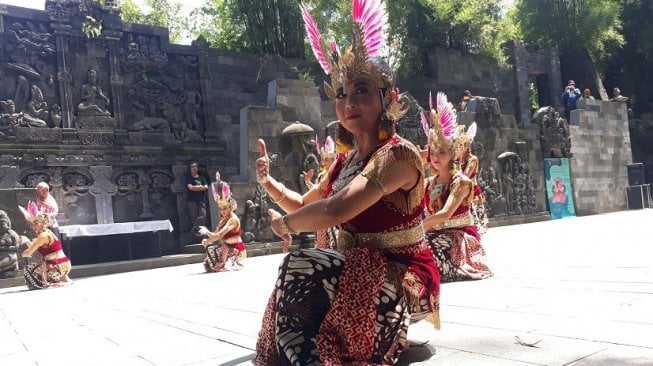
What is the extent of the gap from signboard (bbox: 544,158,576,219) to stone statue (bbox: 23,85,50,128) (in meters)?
16.9

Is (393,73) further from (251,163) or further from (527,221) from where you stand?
(527,221)

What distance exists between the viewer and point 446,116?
5.23 m

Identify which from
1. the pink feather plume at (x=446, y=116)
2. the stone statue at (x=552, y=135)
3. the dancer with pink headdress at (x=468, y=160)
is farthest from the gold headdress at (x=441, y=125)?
the stone statue at (x=552, y=135)

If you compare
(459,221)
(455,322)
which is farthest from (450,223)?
(455,322)

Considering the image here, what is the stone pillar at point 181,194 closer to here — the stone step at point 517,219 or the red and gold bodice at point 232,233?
the red and gold bodice at point 232,233

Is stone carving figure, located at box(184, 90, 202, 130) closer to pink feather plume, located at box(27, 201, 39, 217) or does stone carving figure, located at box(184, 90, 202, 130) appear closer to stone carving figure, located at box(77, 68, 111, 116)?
A: stone carving figure, located at box(77, 68, 111, 116)

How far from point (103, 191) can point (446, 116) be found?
1294 cm

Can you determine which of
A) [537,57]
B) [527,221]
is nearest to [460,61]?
[537,57]

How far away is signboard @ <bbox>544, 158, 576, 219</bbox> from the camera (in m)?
18.9

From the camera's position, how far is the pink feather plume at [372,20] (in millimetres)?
2760

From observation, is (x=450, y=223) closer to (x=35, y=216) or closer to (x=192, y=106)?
(x=35, y=216)

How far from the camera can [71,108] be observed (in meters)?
15.4

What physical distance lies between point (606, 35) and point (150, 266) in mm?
26922

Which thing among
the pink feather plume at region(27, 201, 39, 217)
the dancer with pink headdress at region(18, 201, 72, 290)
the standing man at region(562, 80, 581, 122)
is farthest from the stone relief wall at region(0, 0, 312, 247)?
the standing man at region(562, 80, 581, 122)
